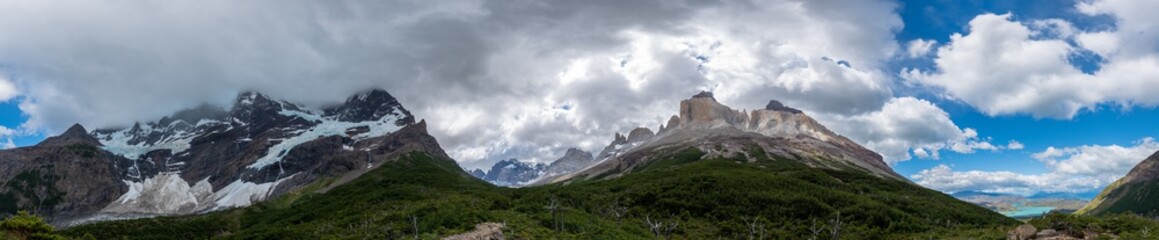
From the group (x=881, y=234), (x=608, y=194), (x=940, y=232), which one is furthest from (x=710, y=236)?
(x=608, y=194)

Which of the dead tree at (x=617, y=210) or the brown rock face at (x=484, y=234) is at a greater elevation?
the dead tree at (x=617, y=210)

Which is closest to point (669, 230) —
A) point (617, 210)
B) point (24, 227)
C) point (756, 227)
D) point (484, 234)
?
point (756, 227)

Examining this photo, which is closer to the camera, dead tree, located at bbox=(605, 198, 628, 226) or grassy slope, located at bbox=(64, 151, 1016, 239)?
grassy slope, located at bbox=(64, 151, 1016, 239)

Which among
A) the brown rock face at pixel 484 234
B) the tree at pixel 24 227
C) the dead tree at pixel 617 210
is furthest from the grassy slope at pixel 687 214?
the tree at pixel 24 227

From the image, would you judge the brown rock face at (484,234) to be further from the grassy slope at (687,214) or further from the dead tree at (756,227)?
the dead tree at (756,227)

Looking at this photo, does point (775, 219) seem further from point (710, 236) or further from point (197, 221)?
point (197, 221)

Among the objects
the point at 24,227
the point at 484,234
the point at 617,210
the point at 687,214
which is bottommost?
the point at 24,227

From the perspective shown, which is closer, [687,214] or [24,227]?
[24,227]

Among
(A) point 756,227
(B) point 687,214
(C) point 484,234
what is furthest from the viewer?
(B) point 687,214

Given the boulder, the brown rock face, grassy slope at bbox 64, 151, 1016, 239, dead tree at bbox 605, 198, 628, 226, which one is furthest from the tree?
the boulder

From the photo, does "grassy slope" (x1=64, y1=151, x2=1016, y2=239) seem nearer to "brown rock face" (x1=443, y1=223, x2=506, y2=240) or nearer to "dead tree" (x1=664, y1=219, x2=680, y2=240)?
"dead tree" (x1=664, y1=219, x2=680, y2=240)

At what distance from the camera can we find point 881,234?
91.4 m

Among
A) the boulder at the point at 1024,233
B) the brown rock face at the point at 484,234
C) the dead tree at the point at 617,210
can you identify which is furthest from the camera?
the dead tree at the point at 617,210

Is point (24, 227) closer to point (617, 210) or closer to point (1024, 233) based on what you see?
point (1024, 233)
